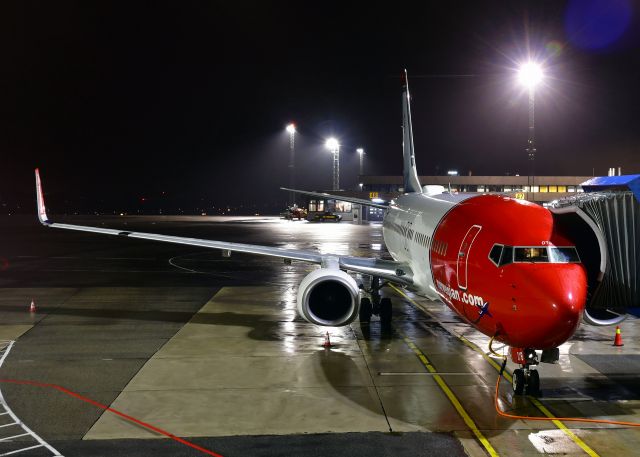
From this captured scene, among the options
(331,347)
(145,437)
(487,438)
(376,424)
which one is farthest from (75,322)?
(487,438)

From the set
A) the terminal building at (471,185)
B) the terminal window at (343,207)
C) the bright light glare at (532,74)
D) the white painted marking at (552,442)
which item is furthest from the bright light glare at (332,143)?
the white painted marking at (552,442)

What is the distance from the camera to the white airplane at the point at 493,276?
9.66 m

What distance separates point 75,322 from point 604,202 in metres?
15.9

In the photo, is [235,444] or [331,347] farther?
[331,347]

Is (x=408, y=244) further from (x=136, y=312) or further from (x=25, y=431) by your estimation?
(x=25, y=431)

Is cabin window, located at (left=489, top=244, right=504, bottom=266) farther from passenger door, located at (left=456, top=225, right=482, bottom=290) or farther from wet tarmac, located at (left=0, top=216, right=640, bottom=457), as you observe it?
wet tarmac, located at (left=0, top=216, right=640, bottom=457)

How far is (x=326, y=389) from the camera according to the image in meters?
12.1

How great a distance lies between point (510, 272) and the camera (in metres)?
10.1

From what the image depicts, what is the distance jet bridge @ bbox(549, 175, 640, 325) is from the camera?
11055mm

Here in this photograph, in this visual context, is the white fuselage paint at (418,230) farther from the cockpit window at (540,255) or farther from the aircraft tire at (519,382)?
the aircraft tire at (519,382)

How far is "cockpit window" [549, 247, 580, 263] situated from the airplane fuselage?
17 millimetres

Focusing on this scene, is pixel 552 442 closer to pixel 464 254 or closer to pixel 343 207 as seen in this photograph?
pixel 464 254

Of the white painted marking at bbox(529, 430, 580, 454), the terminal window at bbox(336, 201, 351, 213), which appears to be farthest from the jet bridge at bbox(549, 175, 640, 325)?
the terminal window at bbox(336, 201, 351, 213)

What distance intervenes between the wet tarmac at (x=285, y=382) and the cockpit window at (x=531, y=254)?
9.53 feet
